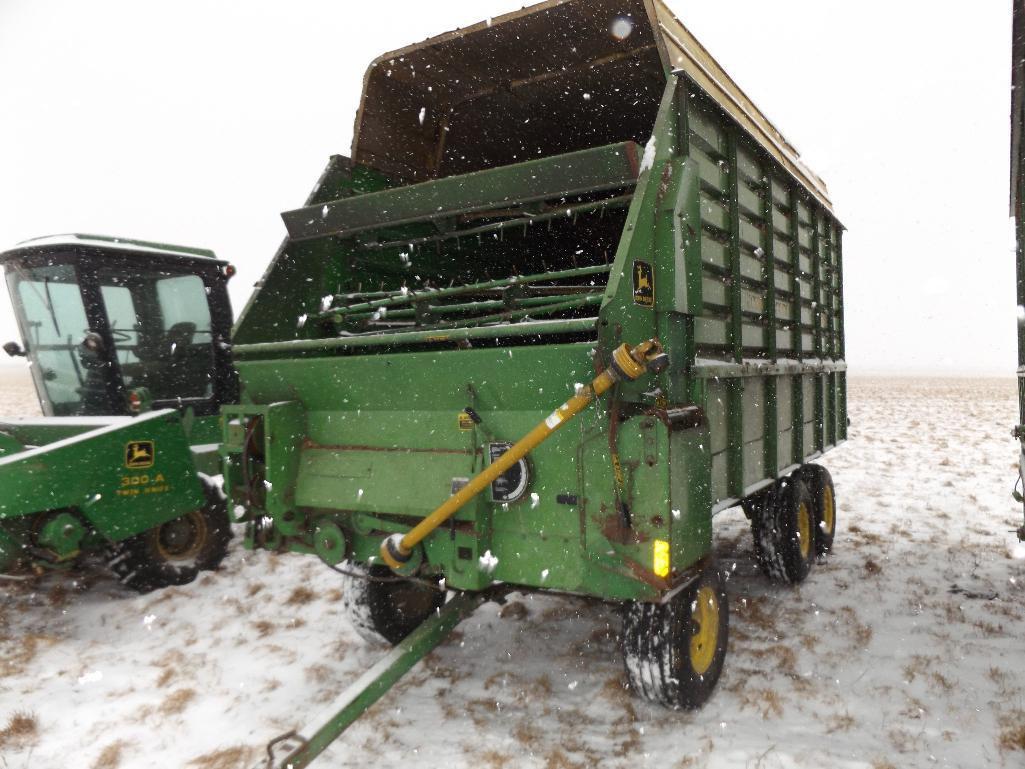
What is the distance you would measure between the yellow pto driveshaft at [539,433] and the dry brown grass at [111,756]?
1.30m

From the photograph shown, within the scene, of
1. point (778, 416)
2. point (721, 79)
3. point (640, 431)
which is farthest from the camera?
point (778, 416)

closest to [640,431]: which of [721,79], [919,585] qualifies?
[721,79]

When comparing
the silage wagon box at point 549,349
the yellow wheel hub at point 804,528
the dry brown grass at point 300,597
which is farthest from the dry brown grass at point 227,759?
the yellow wheel hub at point 804,528

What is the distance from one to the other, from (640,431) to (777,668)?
5.59 ft

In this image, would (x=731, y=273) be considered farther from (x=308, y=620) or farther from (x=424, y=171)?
(x=308, y=620)

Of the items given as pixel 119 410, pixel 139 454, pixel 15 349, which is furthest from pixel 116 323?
pixel 139 454

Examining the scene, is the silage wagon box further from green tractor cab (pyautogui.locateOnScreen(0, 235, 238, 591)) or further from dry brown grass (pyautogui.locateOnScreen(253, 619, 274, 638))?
green tractor cab (pyautogui.locateOnScreen(0, 235, 238, 591))

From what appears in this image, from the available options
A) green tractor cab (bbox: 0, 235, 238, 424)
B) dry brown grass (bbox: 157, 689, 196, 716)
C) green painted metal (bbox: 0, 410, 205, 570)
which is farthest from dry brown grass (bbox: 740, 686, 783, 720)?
green tractor cab (bbox: 0, 235, 238, 424)

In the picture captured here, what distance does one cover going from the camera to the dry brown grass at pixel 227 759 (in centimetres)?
268

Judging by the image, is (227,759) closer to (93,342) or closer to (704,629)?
(704,629)

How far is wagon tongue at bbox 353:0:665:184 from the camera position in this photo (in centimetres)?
370

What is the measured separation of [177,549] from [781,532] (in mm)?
4209

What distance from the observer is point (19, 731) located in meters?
3.00

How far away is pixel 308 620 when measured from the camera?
4281 millimetres
